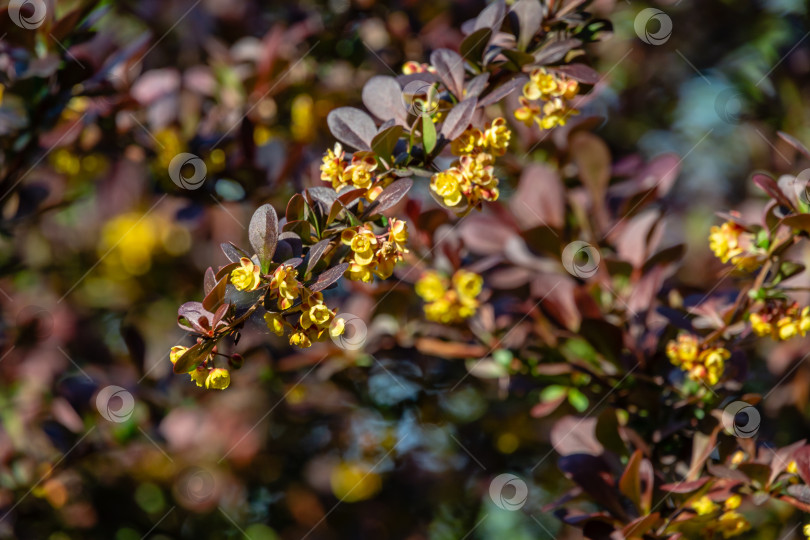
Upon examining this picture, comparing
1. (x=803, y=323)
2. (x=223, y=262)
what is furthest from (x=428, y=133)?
(x=223, y=262)

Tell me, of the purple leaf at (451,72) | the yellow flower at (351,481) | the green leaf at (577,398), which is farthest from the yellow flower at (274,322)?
the yellow flower at (351,481)

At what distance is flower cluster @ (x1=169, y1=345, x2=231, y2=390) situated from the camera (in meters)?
0.69

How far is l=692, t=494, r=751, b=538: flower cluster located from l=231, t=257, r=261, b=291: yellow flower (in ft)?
2.06

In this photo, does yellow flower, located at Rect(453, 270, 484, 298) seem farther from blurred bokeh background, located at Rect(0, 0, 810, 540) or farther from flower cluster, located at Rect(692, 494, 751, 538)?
flower cluster, located at Rect(692, 494, 751, 538)

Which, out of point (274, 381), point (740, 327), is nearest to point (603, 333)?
point (740, 327)

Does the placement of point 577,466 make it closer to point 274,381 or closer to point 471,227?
point 471,227

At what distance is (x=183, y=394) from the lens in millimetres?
1509

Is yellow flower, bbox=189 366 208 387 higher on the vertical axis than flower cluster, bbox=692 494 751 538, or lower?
lower

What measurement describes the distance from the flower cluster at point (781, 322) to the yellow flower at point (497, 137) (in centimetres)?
42

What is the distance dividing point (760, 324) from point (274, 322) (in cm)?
63

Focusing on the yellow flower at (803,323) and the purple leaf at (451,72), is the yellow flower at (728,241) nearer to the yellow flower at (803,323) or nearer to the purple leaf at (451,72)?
the yellow flower at (803,323)

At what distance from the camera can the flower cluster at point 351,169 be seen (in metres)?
0.77

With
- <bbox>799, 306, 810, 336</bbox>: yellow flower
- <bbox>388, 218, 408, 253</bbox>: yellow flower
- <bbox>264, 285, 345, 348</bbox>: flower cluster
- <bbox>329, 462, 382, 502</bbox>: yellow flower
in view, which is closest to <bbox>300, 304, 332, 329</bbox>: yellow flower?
<bbox>264, 285, 345, 348</bbox>: flower cluster

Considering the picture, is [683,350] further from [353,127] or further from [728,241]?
[353,127]
